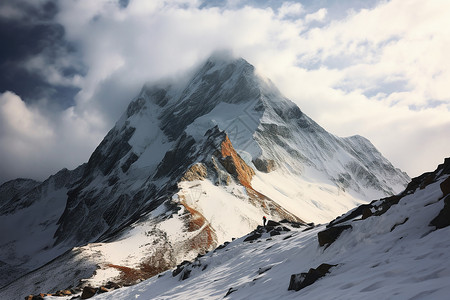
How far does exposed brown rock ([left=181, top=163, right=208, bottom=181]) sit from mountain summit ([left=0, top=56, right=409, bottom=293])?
0.35 metres

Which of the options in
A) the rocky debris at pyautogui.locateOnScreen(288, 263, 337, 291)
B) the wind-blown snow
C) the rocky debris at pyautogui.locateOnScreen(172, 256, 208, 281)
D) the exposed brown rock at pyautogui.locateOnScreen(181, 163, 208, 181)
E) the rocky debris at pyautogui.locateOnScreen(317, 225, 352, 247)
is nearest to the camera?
the wind-blown snow

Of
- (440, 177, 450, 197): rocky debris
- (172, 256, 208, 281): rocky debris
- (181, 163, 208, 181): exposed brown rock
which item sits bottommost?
(172, 256, 208, 281): rocky debris

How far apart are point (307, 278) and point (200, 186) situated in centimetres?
7288

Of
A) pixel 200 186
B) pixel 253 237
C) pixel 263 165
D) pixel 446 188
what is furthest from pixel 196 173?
pixel 446 188

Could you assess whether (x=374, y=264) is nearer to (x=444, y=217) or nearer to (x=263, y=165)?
(x=444, y=217)

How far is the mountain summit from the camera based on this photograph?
57.1 metres

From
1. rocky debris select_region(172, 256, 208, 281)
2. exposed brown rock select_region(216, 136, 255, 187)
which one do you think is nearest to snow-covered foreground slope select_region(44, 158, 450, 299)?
rocky debris select_region(172, 256, 208, 281)

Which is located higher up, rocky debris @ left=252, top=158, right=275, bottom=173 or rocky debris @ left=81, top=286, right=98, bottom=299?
rocky debris @ left=252, top=158, right=275, bottom=173

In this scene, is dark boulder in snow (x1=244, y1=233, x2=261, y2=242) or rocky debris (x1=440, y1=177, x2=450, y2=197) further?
dark boulder in snow (x1=244, y1=233, x2=261, y2=242)

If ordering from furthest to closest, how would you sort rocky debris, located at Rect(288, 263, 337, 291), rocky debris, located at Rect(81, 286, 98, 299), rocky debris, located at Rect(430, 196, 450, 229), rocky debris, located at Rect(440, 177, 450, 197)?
rocky debris, located at Rect(81, 286, 98, 299), rocky debris, located at Rect(440, 177, 450, 197), rocky debris, located at Rect(288, 263, 337, 291), rocky debris, located at Rect(430, 196, 450, 229)

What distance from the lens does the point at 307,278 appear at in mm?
10289

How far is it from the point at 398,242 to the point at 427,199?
7.69 ft

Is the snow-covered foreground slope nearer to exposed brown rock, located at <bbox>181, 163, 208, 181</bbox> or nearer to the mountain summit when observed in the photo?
the mountain summit

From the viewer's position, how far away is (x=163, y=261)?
5150 cm
